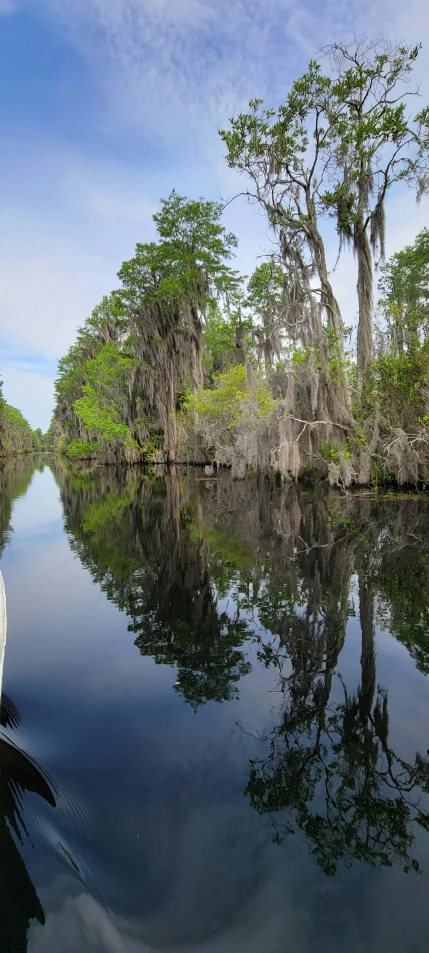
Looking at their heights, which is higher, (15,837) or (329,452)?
(329,452)

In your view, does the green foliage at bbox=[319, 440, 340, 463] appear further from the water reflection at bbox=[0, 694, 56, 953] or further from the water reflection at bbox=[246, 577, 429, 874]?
the water reflection at bbox=[0, 694, 56, 953]

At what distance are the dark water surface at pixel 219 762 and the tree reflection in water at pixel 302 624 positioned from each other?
0.02 m

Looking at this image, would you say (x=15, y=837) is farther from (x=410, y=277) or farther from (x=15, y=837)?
(x=410, y=277)

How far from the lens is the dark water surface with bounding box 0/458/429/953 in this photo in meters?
1.81

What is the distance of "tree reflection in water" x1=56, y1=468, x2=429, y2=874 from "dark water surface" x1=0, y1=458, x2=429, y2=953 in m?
0.02

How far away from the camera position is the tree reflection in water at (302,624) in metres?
2.35

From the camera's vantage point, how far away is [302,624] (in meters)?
4.65

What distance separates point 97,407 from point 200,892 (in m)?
33.5

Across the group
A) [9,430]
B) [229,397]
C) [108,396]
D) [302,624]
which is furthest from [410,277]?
[9,430]

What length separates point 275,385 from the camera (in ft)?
52.7

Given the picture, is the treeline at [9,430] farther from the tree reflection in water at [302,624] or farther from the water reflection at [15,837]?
the water reflection at [15,837]

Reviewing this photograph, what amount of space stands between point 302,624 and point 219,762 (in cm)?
214

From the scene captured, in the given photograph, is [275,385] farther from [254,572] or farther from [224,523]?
[254,572]

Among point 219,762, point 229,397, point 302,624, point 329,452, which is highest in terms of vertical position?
point 229,397
